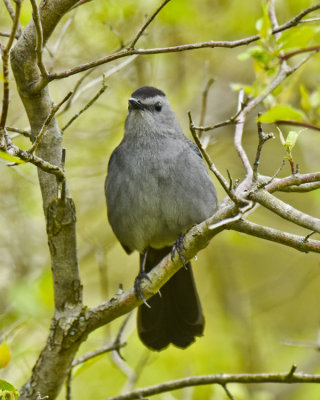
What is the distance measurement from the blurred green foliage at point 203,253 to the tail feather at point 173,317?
451 millimetres

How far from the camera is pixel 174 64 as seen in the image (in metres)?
7.70

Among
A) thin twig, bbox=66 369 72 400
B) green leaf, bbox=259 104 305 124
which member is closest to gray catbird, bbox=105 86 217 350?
thin twig, bbox=66 369 72 400

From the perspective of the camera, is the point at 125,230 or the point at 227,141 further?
the point at 227,141

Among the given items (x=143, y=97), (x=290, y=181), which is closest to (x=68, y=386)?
(x=290, y=181)

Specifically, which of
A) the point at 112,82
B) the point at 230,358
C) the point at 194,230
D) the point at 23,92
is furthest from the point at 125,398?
the point at 112,82

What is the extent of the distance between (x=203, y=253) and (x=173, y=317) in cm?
325

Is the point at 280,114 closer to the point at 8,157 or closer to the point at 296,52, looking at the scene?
the point at 296,52

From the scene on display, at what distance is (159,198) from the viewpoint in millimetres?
4719

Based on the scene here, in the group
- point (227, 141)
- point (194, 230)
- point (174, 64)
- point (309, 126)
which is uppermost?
point (174, 64)

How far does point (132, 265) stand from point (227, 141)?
2097 millimetres

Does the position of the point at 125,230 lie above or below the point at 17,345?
above

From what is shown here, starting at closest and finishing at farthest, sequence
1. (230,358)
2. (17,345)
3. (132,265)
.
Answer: (17,345), (230,358), (132,265)

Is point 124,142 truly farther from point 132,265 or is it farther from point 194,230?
point 132,265

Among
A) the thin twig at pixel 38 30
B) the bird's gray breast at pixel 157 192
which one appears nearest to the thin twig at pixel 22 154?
the thin twig at pixel 38 30
